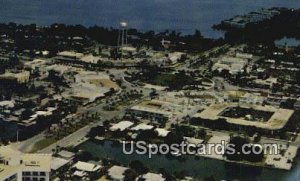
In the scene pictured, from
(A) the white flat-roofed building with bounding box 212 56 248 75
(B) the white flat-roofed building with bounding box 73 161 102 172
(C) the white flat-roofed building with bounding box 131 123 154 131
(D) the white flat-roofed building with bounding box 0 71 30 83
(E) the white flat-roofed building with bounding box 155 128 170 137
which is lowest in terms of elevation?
(B) the white flat-roofed building with bounding box 73 161 102 172

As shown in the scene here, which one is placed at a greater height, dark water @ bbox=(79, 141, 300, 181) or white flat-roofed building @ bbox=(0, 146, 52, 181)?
→ white flat-roofed building @ bbox=(0, 146, 52, 181)

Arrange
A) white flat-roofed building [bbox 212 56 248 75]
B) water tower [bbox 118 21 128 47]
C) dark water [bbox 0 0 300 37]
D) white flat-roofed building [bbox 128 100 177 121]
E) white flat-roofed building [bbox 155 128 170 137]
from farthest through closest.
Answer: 1. dark water [bbox 0 0 300 37]
2. water tower [bbox 118 21 128 47]
3. white flat-roofed building [bbox 212 56 248 75]
4. white flat-roofed building [bbox 128 100 177 121]
5. white flat-roofed building [bbox 155 128 170 137]

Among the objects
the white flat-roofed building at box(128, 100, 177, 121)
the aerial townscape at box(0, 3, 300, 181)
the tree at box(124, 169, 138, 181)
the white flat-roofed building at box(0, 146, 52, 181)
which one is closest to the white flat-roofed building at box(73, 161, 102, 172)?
the aerial townscape at box(0, 3, 300, 181)

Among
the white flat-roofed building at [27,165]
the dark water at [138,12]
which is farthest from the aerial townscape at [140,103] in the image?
the dark water at [138,12]

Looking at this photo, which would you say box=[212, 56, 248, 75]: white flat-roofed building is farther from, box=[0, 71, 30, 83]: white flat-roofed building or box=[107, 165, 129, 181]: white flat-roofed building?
box=[107, 165, 129, 181]: white flat-roofed building

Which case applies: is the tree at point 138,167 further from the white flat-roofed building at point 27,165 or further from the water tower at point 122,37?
the water tower at point 122,37
